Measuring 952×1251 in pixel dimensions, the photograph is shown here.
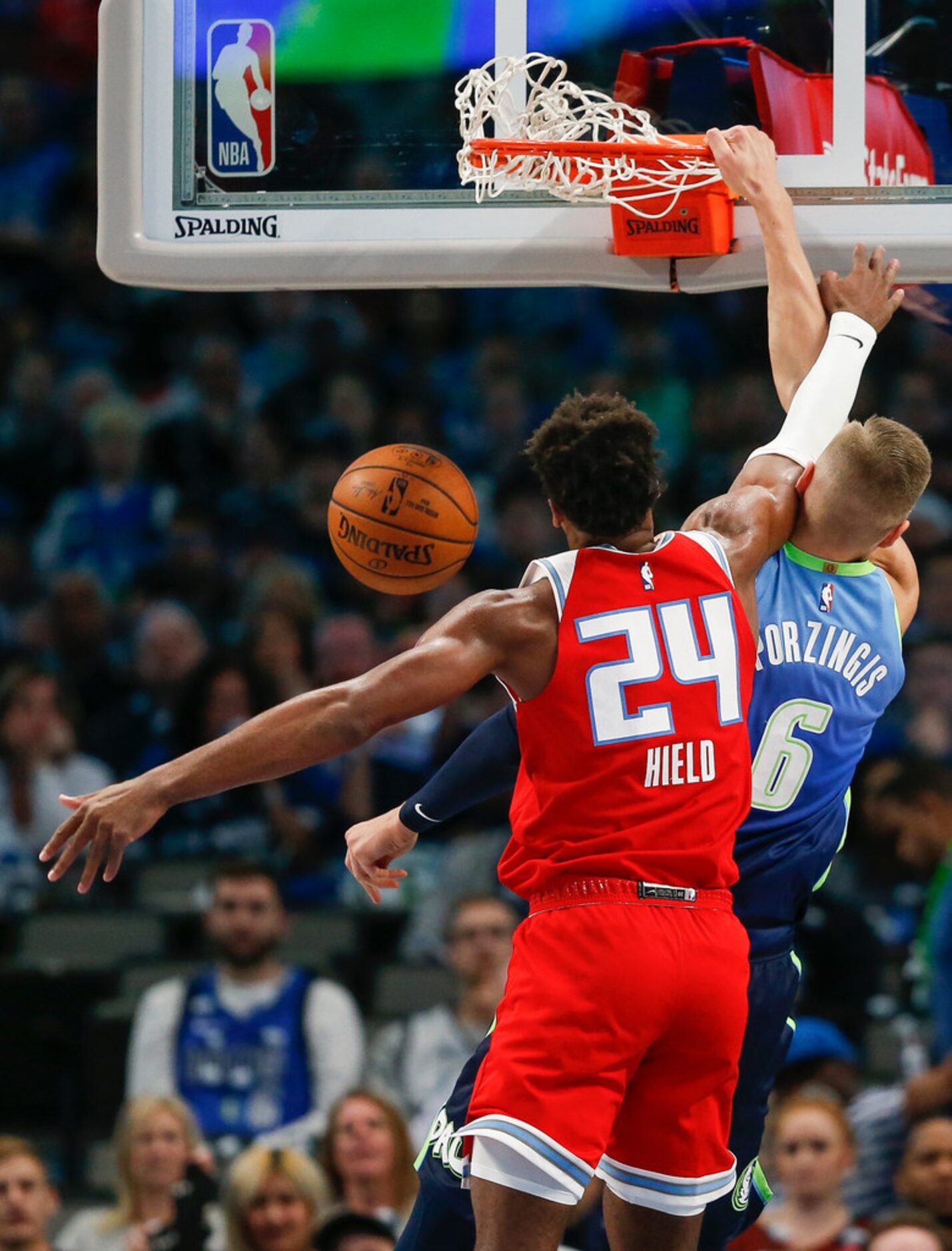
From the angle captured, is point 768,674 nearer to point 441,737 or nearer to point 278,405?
point 441,737

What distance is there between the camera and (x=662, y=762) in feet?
12.5

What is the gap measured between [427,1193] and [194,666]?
515cm

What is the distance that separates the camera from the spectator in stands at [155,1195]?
6.55 m

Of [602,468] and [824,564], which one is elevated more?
[602,468]

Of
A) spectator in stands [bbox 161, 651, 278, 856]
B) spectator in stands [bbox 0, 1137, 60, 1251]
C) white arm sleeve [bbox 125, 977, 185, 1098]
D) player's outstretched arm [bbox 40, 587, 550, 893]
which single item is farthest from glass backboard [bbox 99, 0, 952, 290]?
spectator in stands [bbox 161, 651, 278, 856]

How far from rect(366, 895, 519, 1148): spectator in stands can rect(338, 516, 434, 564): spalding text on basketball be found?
9.40ft

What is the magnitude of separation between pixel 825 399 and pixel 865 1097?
3149 millimetres

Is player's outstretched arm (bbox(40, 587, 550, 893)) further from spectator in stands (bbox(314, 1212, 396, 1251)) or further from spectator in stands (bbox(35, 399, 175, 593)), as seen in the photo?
spectator in stands (bbox(35, 399, 175, 593))

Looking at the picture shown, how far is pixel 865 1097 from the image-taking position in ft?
22.0

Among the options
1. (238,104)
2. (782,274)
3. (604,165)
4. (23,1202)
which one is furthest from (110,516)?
(782,274)

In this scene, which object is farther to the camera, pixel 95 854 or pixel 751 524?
pixel 751 524

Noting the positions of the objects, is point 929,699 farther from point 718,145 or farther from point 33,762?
point 718,145

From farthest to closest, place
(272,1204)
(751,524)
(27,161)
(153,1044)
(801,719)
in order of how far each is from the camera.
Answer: (27,161), (153,1044), (272,1204), (801,719), (751,524)

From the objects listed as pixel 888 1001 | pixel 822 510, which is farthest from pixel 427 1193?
pixel 888 1001
